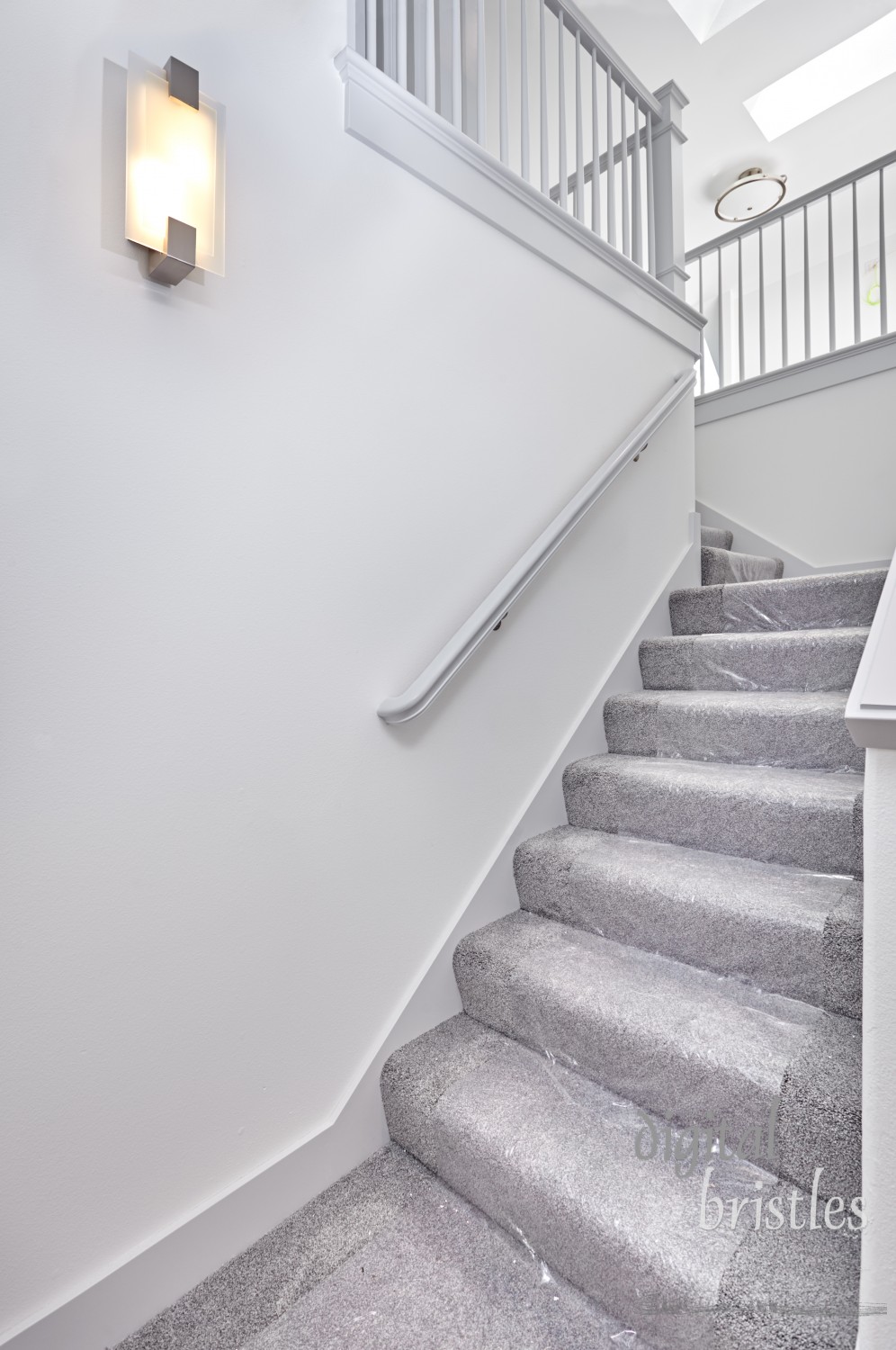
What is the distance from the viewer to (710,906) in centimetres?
127

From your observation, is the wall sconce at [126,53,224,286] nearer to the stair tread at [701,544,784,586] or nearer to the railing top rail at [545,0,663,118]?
the railing top rail at [545,0,663,118]

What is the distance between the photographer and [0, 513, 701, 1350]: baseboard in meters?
0.93

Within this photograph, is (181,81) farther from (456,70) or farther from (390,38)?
(456,70)

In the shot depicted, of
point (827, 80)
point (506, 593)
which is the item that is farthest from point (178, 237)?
point (827, 80)

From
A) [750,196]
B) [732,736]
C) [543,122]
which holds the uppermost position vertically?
[750,196]

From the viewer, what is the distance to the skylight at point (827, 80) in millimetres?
3080

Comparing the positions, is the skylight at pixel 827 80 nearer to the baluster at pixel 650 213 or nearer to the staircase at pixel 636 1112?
the baluster at pixel 650 213

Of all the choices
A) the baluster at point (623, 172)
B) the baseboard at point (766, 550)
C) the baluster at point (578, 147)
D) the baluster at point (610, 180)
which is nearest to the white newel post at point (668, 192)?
the baluster at point (623, 172)

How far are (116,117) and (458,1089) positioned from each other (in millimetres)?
1676

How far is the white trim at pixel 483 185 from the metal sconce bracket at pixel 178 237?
42cm

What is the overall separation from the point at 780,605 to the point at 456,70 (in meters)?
1.71

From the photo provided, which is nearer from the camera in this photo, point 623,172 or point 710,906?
point 710,906

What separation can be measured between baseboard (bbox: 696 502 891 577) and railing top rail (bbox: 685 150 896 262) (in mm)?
1156

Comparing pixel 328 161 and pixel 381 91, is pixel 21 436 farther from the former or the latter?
pixel 381 91
